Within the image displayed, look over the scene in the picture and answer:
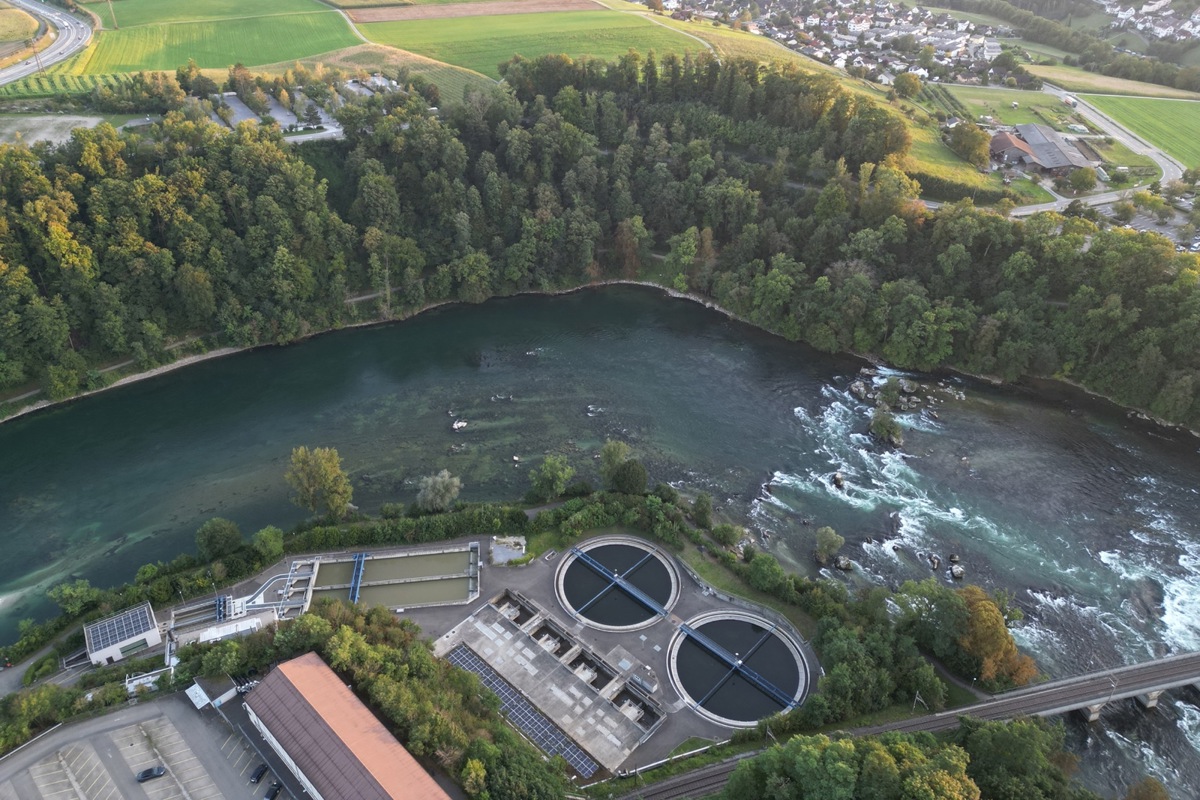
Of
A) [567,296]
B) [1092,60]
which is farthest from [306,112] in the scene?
[1092,60]

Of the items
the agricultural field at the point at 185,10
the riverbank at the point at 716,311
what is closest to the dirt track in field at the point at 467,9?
the agricultural field at the point at 185,10

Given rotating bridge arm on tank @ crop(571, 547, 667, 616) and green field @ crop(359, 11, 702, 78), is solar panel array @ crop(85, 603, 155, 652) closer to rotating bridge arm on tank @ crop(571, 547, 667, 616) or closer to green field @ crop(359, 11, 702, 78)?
rotating bridge arm on tank @ crop(571, 547, 667, 616)

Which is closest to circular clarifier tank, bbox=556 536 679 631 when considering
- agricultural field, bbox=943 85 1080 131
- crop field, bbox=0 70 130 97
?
agricultural field, bbox=943 85 1080 131

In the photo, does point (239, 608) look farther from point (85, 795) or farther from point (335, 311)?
point (335, 311)

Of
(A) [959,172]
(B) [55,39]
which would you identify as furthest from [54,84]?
(A) [959,172]

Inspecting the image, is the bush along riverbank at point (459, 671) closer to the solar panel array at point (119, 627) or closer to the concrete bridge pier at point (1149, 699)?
the solar panel array at point (119, 627)
